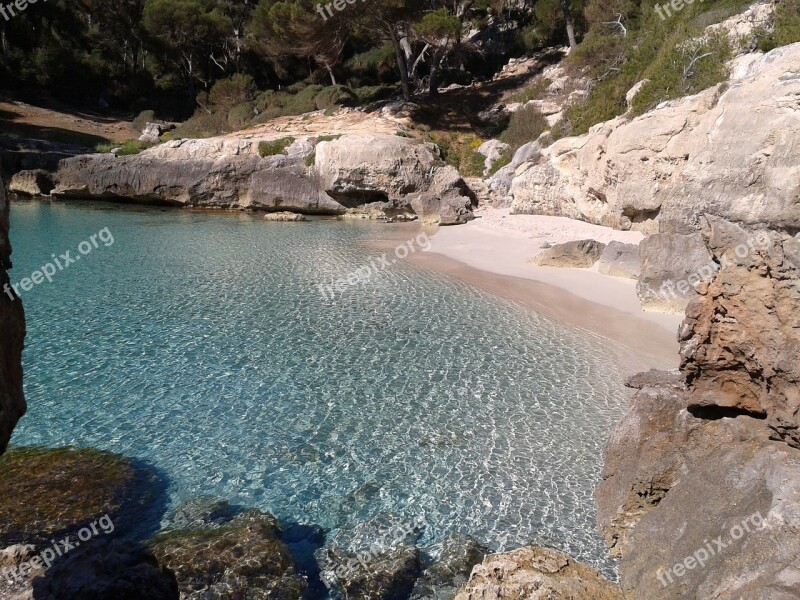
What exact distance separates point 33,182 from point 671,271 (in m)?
30.1

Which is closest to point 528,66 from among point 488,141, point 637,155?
point 488,141

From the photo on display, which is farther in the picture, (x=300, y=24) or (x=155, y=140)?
Answer: (x=155, y=140)

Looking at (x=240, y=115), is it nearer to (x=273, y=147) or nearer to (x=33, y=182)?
(x=273, y=147)

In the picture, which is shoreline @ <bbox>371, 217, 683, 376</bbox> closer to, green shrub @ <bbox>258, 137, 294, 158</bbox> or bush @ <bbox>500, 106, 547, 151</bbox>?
bush @ <bbox>500, 106, 547, 151</bbox>

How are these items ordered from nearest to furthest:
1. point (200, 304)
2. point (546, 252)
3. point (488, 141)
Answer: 1. point (200, 304)
2. point (546, 252)
3. point (488, 141)

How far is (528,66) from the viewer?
37.2 meters

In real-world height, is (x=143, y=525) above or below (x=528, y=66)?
below

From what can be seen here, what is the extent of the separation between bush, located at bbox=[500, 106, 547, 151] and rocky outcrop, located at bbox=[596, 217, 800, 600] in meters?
25.4

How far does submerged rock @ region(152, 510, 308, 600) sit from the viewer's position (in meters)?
4.54

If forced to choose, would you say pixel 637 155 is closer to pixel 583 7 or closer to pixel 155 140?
pixel 583 7

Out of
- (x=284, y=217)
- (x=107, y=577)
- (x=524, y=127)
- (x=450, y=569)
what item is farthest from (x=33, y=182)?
(x=450, y=569)

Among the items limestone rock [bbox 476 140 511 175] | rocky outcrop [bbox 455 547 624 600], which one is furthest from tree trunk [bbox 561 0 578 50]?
rocky outcrop [bbox 455 547 624 600]

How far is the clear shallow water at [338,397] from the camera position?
19.6 feet

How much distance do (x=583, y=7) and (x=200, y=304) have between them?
33.1 metres
